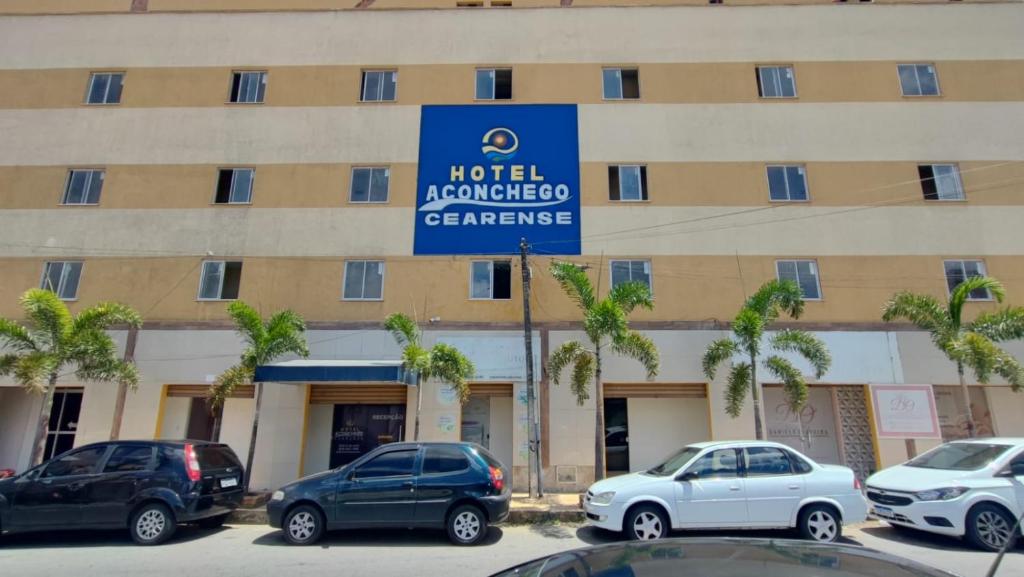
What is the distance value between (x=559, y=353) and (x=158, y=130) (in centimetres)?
1482

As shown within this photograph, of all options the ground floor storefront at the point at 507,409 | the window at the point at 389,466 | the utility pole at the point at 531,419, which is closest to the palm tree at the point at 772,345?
the ground floor storefront at the point at 507,409

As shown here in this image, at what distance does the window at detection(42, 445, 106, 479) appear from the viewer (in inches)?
347

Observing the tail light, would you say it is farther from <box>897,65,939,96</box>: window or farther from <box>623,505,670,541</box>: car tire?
<box>897,65,939,96</box>: window

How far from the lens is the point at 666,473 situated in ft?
28.4

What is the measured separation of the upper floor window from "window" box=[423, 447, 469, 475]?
16.7m

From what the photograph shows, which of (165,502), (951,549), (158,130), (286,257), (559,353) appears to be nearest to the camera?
(951,549)

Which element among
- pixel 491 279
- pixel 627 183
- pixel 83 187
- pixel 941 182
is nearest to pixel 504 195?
pixel 491 279

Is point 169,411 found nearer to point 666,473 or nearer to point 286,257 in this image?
point 286,257

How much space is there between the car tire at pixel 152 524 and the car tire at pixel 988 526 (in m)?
12.5

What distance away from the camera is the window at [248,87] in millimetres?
17391

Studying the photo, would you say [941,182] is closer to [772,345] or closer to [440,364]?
[772,345]

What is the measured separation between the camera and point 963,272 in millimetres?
15062

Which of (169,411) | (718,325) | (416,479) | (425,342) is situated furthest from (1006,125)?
(169,411)

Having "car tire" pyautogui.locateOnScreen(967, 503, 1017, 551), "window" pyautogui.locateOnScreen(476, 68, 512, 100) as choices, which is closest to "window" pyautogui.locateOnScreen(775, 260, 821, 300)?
"car tire" pyautogui.locateOnScreen(967, 503, 1017, 551)
